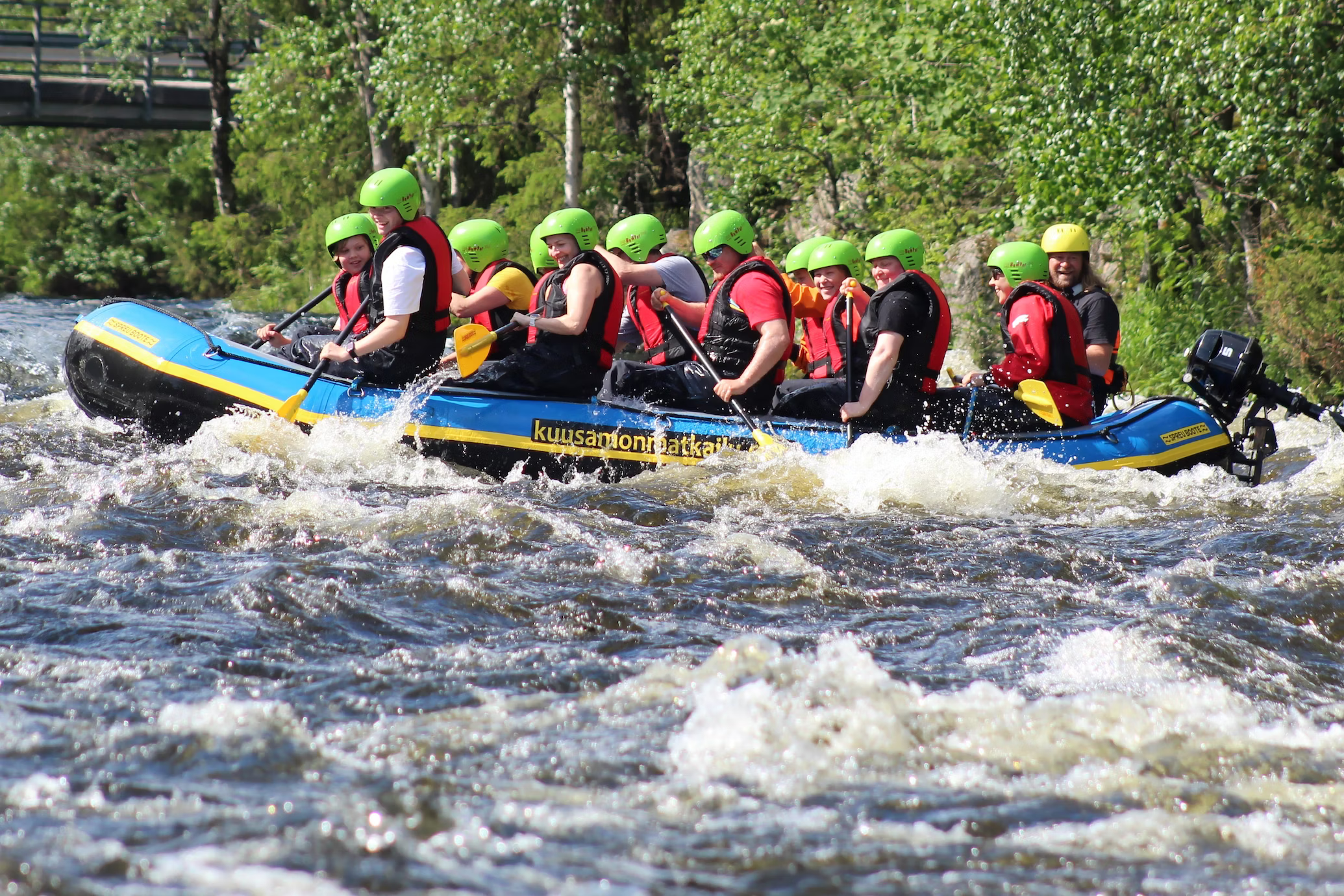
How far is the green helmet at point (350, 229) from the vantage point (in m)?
8.38

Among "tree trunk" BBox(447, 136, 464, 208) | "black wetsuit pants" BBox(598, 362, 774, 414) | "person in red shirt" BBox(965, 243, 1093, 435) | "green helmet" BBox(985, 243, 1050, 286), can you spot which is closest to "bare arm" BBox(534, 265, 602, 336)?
"black wetsuit pants" BBox(598, 362, 774, 414)

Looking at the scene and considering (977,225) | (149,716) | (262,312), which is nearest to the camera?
(149,716)

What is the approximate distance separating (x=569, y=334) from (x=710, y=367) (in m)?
0.87

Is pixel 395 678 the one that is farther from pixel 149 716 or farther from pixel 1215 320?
pixel 1215 320

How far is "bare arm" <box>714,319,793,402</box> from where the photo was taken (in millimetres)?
7723

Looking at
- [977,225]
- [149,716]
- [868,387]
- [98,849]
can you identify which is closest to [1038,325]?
[868,387]

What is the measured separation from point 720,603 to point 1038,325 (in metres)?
3.68

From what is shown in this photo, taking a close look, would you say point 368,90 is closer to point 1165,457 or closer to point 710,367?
point 710,367

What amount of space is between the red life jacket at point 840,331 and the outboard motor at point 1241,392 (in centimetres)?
205

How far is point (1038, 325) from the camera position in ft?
26.1

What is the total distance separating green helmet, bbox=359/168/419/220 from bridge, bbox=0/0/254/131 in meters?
21.4

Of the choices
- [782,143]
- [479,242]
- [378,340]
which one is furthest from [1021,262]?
[782,143]

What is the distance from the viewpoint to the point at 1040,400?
7793 millimetres

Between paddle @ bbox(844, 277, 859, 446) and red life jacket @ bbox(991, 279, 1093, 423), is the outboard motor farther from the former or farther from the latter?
paddle @ bbox(844, 277, 859, 446)
